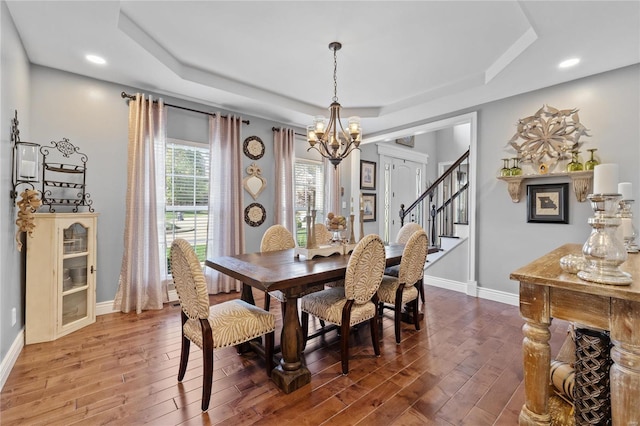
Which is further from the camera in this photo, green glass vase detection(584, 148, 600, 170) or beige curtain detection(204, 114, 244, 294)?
beige curtain detection(204, 114, 244, 294)


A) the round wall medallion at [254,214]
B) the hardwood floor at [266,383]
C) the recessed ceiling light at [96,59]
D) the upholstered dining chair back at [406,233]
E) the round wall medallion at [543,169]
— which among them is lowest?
the hardwood floor at [266,383]

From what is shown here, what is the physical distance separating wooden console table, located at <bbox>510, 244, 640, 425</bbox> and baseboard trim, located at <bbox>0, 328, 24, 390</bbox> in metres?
3.18

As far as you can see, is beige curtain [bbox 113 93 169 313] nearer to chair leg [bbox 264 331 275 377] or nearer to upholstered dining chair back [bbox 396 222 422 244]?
chair leg [bbox 264 331 275 377]

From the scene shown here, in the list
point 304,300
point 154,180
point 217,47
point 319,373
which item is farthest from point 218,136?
point 319,373

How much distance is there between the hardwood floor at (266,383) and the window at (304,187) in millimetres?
2546

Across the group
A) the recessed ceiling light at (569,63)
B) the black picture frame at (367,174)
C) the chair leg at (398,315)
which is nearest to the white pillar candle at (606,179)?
the chair leg at (398,315)

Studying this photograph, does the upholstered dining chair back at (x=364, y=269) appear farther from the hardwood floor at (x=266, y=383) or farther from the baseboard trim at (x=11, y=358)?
the baseboard trim at (x=11, y=358)

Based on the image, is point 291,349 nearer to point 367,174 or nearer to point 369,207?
point 369,207

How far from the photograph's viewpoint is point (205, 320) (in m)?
1.76

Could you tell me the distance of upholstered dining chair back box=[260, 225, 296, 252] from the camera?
10.5ft

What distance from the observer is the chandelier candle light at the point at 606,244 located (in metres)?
1.14

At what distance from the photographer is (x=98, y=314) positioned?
3215mm

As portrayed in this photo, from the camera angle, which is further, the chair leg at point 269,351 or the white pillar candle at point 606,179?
the chair leg at point 269,351

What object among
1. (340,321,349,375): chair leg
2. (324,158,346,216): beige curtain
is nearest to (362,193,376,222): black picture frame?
(324,158,346,216): beige curtain
